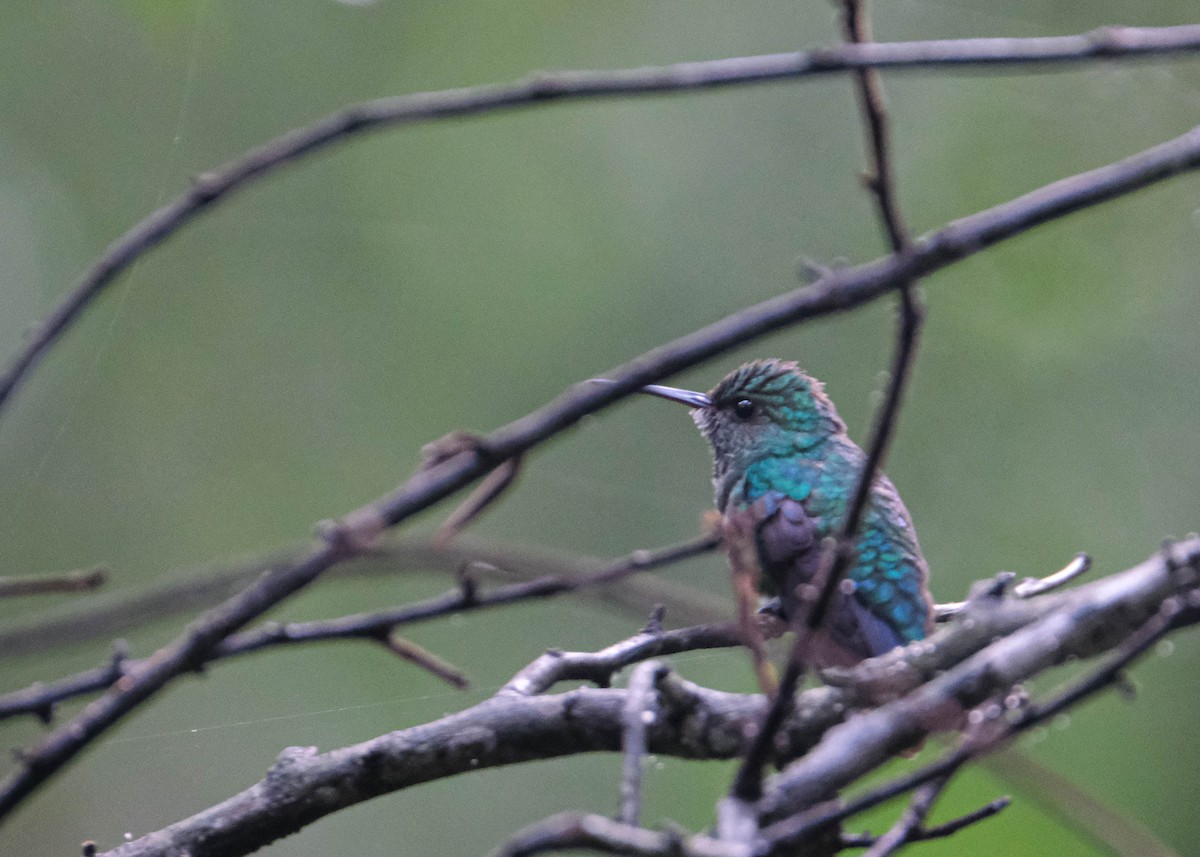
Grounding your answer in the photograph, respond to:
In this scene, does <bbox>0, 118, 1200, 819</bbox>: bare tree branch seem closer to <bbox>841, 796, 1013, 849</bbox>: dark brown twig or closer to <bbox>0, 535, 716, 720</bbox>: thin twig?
<bbox>0, 535, 716, 720</bbox>: thin twig

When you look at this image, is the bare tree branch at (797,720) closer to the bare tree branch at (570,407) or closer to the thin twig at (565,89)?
the bare tree branch at (570,407)

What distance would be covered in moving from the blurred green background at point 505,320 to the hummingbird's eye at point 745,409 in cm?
296

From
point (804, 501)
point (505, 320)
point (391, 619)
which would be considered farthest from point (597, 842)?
point (505, 320)

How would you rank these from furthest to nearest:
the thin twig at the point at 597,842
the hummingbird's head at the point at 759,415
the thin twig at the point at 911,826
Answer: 1. the hummingbird's head at the point at 759,415
2. the thin twig at the point at 911,826
3. the thin twig at the point at 597,842

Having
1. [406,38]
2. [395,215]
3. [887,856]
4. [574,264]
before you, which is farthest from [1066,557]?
[887,856]

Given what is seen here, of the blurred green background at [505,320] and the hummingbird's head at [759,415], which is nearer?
the hummingbird's head at [759,415]

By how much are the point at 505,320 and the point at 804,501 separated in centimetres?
511

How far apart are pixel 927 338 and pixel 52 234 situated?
232 inches

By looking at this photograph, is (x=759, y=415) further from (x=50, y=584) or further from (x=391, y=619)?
(x=50, y=584)

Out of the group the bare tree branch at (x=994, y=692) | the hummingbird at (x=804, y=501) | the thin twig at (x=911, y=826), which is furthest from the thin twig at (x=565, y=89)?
the hummingbird at (x=804, y=501)

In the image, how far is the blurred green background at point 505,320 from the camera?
7020 millimetres

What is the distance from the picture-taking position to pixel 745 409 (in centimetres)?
365

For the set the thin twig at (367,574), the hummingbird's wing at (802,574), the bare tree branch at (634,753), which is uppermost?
the hummingbird's wing at (802,574)

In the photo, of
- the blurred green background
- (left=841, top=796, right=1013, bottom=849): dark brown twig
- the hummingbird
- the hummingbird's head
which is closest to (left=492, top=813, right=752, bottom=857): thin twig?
(left=841, top=796, right=1013, bottom=849): dark brown twig
